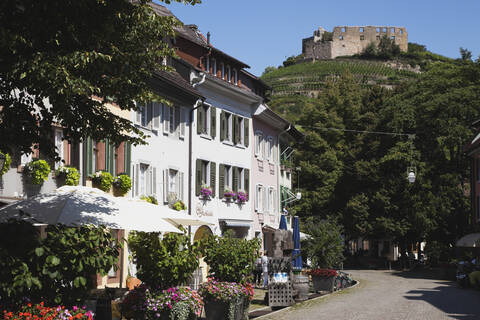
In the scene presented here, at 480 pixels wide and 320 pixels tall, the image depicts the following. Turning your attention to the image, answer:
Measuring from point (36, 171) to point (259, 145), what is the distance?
22648 mm

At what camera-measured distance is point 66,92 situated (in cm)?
1111

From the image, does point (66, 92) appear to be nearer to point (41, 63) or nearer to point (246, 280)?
point (41, 63)

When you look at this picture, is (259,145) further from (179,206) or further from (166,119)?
(179,206)

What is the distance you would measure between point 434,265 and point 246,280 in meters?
47.6

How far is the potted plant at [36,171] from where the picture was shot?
19.3 m

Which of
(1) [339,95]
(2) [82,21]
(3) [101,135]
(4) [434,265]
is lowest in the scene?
(4) [434,265]

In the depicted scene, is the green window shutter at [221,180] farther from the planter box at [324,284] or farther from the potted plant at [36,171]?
the potted plant at [36,171]

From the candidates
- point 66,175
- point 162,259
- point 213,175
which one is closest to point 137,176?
point 66,175

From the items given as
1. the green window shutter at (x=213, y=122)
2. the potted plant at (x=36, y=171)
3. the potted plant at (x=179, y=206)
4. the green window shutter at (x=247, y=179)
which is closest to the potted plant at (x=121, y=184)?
the potted plant at (x=36, y=171)

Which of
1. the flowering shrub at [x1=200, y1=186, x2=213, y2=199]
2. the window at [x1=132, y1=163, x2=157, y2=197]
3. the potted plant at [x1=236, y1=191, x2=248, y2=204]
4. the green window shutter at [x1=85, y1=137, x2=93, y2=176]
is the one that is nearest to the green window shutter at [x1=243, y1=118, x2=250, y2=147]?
the potted plant at [x1=236, y1=191, x2=248, y2=204]

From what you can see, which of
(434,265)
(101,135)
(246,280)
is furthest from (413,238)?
(101,135)

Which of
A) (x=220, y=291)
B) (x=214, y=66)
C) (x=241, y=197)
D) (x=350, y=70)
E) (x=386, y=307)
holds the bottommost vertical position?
(x=386, y=307)

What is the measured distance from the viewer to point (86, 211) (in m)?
14.1

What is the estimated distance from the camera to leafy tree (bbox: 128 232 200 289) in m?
13.3
